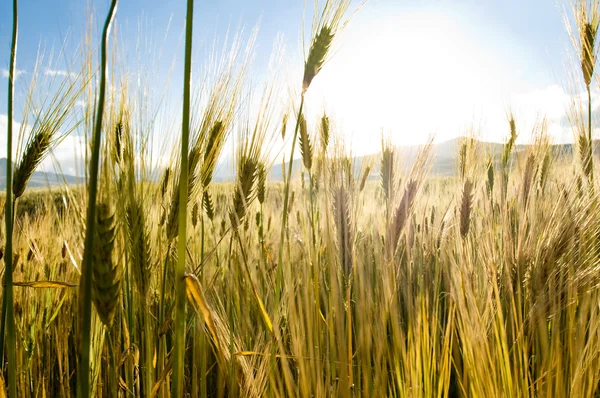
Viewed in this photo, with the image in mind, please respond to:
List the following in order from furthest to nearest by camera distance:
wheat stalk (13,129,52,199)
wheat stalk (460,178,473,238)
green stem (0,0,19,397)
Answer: wheat stalk (460,178,473,238)
wheat stalk (13,129,52,199)
green stem (0,0,19,397)

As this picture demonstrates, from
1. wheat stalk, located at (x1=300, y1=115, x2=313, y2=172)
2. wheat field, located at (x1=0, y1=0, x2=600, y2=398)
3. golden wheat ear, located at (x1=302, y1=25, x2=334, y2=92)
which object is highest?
golden wheat ear, located at (x1=302, y1=25, x2=334, y2=92)

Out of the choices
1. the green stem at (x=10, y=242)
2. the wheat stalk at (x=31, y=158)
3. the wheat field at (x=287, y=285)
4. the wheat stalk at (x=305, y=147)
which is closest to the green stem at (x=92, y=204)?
the wheat field at (x=287, y=285)

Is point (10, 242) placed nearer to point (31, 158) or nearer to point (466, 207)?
point (31, 158)

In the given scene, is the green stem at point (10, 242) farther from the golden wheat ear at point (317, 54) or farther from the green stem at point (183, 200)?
the golden wheat ear at point (317, 54)

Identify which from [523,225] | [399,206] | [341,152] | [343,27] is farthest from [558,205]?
[343,27]

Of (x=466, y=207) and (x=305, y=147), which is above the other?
(x=305, y=147)

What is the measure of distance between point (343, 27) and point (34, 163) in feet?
2.78

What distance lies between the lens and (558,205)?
976 mm

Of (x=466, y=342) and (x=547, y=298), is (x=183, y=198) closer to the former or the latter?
(x=466, y=342)

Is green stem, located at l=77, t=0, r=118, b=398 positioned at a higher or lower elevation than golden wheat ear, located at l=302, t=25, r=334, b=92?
lower

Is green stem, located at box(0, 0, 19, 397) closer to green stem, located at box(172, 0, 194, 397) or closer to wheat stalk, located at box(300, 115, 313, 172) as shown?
green stem, located at box(172, 0, 194, 397)

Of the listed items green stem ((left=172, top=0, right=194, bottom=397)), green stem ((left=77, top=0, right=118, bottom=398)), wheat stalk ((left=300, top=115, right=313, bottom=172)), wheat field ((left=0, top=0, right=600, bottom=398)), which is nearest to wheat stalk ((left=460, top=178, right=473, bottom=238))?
wheat field ((left=0, top=0, right=600, bottom=398))

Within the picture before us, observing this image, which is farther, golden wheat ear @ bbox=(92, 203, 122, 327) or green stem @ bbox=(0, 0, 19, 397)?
green stem @ bbox=(0, 0, 19, 397)

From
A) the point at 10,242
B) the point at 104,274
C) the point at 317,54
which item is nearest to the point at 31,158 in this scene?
the point at 10,242
